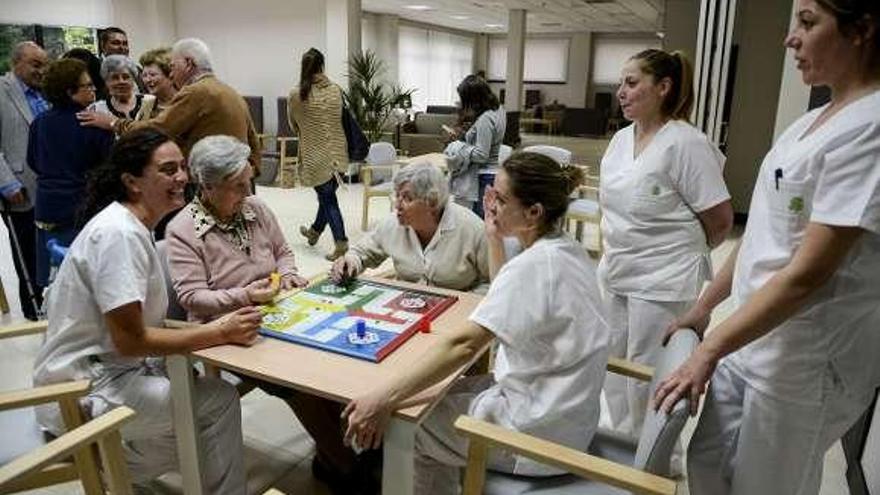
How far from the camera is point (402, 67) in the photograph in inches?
514

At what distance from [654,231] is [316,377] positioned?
1.16 meters

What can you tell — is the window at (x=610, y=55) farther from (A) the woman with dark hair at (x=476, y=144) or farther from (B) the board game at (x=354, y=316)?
(B) the board game at (x=354, y=316)

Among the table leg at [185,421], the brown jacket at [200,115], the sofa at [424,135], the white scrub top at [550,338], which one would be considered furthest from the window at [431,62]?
the white scrub top at [550,338]

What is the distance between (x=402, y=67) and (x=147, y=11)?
5955 millimetres

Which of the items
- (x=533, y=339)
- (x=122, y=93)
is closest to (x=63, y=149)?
(x=122, y=93)

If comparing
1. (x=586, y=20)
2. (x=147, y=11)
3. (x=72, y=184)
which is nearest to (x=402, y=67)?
(x=586, y=20)

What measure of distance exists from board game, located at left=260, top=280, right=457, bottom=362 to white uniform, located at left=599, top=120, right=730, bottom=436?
23.5 inches

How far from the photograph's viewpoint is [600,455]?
59.3 inches

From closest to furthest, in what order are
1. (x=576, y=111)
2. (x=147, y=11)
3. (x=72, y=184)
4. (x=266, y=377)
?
(x=266, y=377), (x=72, y=184), (x=147, y=11), (x=576, y=111)

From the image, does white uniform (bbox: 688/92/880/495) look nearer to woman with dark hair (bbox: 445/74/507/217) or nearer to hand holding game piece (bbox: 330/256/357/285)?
hand holding game piece (bbox: 330/256/357/285)

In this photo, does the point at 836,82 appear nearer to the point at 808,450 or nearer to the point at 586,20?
the point at 808,450

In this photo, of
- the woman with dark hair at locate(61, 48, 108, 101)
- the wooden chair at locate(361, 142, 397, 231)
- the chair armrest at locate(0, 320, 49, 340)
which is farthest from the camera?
the wooden chair at locate(361, 142, 397, 231)

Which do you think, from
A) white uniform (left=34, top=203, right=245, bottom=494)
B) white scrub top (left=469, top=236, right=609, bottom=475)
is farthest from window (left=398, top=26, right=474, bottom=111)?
white scrub top (left=469, top=236, right=609, bottom=475)

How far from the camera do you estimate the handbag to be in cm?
443
